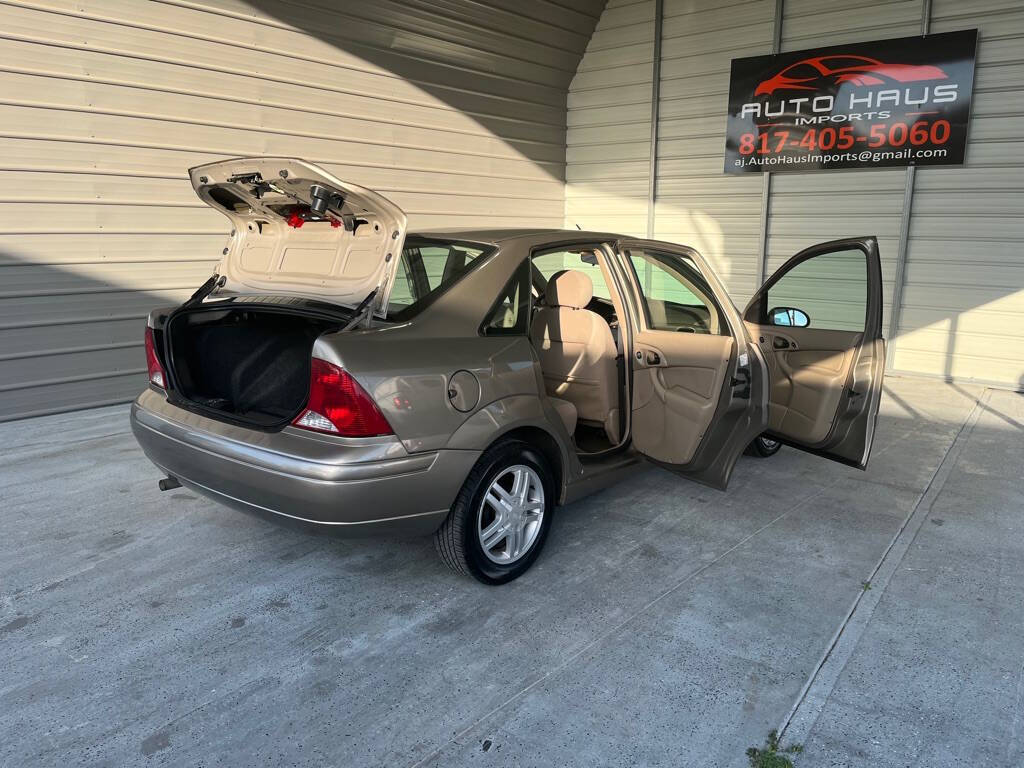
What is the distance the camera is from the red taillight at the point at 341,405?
2473mm

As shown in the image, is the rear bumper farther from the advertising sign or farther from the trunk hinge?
the advertising sign

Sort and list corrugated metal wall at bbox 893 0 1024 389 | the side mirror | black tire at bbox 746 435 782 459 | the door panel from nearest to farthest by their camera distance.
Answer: the door panel < the side mirror < black tire at bbox 746 435 782 459 < corrugated metal wall at bbox 893 0 1024 389

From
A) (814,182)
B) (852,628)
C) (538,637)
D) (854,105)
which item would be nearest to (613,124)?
(814,182)

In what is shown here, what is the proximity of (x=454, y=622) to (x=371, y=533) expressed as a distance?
20.0 inches

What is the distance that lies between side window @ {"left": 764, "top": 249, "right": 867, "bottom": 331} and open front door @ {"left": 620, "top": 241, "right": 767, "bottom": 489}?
68 centimetres

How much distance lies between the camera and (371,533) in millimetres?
2609

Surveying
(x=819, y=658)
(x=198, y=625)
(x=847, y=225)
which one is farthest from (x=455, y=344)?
(x=847, y=225)

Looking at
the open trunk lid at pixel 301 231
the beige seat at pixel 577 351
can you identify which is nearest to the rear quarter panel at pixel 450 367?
the open trunk lid at pixel 301 231

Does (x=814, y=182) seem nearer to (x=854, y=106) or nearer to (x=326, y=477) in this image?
(x=854, y=106)

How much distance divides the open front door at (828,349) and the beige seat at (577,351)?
3.50ft

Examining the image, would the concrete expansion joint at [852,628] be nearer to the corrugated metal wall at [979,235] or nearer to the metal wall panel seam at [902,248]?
the corrugated metal wall at [979,235]

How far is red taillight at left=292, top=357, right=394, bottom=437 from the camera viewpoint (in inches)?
97.3

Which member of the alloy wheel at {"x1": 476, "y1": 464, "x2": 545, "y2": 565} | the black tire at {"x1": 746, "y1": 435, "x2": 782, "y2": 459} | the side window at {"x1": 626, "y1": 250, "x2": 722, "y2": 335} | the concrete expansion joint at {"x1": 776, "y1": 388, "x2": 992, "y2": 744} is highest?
the side window at {"x1": 626, "y1": 250, "x2": 722, "y2": 335}

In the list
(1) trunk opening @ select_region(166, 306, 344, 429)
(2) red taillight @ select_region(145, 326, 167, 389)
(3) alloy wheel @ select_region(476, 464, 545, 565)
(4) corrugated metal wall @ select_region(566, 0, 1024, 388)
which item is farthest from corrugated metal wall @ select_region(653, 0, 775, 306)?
(2) red taillight @ select_region(145, 326, 167, 389)
